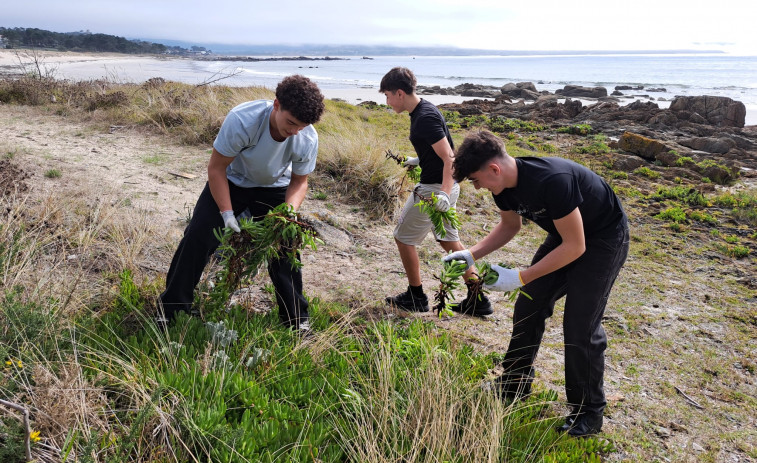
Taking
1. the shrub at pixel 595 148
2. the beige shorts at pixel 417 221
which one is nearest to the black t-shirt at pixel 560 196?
the beige shorts at pixel 417 221

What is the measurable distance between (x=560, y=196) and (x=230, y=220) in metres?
2.06

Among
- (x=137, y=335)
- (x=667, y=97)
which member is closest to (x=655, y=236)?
(x=137, y=335)

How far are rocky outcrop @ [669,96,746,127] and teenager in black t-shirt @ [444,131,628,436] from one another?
19.7 m

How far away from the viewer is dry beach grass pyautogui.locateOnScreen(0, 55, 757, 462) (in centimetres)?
361

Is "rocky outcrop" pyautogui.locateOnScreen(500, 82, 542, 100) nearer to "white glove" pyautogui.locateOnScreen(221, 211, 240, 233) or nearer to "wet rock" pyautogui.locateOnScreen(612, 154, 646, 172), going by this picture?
"wet rock" pyautogui.locateOnScreen(612, 154, 646, 172)

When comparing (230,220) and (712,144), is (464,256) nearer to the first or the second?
(230,220)

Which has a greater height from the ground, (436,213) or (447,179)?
(447,179)

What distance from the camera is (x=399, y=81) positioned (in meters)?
4.52

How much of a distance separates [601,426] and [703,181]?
10005 millimetres

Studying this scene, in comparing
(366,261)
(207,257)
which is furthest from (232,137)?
(366,261)

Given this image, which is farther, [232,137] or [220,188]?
[220,188]

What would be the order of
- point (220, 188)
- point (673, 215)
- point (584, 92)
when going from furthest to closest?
point (584, 92) < point (673, 215) < point (220, 188)

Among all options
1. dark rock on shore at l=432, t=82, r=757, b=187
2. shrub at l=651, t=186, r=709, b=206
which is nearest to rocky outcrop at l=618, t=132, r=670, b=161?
dark rock on shore at l=432, t=82, r=757, b=187

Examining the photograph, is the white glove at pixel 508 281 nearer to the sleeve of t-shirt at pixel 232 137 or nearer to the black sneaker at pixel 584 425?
the black sneaker at pixel 584 425
